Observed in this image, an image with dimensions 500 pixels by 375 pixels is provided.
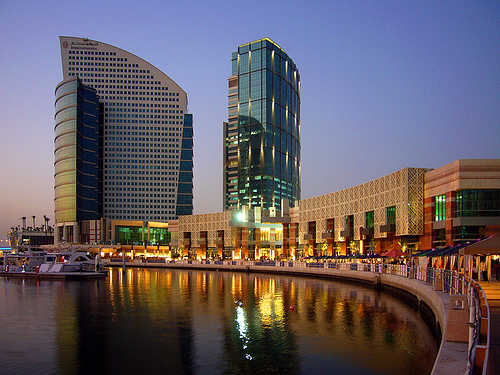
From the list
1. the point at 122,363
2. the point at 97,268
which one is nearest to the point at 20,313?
the point at 122,363

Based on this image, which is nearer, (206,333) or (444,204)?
(206,333)

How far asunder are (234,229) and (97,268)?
6690 cm

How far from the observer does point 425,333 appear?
31.2 metres

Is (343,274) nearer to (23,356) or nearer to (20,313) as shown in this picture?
(20,313)

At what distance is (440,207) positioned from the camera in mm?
75625

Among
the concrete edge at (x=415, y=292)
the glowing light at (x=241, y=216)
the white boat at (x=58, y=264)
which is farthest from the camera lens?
the glowing light at (x=241, y=216)

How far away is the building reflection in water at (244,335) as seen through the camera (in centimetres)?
2455

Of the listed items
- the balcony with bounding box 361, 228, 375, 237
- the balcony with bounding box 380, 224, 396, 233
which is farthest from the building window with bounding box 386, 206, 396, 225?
the balcony with bounding box 361, 228, 375, 237

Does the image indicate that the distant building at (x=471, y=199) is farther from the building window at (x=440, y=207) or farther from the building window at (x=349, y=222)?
the building window at (x=349, y=222)

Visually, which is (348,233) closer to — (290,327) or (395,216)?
(395,216)

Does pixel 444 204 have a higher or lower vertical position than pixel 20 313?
higher

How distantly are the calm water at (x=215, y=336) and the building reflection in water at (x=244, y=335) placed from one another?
0.06 meters

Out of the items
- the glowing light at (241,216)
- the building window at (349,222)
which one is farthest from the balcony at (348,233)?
the glowing light at (241,216)

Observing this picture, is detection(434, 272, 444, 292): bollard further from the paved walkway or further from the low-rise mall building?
the low-rise mall building
